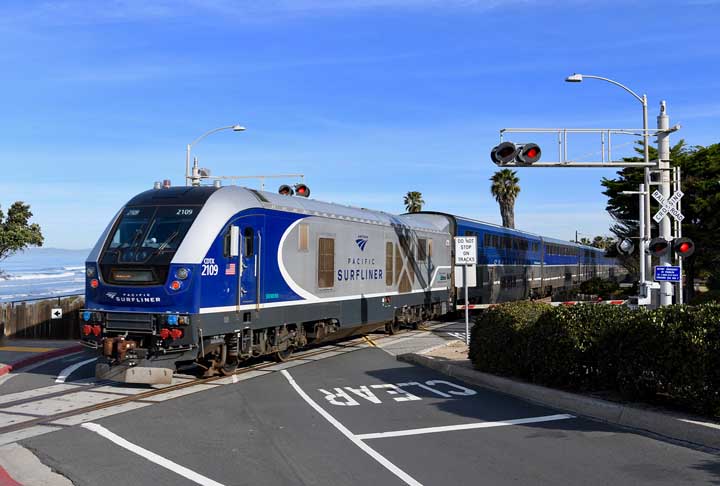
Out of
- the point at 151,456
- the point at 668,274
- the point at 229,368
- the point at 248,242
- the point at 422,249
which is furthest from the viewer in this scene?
the point at 422,249

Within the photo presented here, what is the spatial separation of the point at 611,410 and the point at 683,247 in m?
6.87

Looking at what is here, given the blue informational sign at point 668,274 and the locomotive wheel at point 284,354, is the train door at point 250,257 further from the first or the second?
the blue informational sign at point 668,274

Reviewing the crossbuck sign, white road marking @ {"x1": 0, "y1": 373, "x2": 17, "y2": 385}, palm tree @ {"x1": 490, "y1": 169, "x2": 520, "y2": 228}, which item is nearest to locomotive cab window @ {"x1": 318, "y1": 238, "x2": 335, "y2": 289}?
white road marking @ {"x1": 0, "y1": 373, "x2": 17, "y2": 385}

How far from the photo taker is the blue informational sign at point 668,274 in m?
14.8

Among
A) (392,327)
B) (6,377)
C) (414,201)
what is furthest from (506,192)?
(6,377)

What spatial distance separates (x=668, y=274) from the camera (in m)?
15.0

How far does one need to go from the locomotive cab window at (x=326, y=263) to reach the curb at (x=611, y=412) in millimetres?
4742

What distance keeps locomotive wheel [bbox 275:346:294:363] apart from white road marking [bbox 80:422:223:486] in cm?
634

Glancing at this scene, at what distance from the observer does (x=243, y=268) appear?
13.2 m

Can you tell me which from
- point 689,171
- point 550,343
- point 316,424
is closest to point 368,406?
point 316,424

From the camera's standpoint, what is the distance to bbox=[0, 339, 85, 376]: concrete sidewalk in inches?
603

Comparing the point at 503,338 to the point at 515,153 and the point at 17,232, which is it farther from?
the point at 17,232

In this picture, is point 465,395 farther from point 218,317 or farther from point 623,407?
point 218,317

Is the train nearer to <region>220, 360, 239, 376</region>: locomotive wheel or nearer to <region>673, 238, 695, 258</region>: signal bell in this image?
<region>220, 360, 239, 376</region>: locomotive wheel
